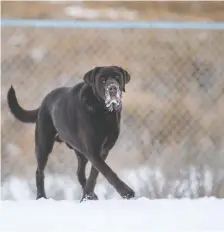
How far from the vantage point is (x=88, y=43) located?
5.54ft

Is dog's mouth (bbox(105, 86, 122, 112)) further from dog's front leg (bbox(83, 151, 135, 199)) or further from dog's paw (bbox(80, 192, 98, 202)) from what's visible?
dog's paw (bbox(80, 192, 98, 202))

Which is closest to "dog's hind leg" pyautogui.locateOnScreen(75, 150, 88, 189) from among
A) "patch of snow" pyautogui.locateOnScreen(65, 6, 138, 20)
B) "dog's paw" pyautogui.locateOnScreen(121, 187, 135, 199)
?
"dog's paw" pyautogui.locateOnScreen(121, 187, 135, 199)

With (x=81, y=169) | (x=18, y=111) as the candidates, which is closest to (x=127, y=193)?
(x=81, y=169)

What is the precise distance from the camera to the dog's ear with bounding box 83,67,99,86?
62.7 inches

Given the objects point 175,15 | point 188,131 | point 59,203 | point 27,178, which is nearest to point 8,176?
point 27,178

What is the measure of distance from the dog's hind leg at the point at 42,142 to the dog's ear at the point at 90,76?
7.0 inches

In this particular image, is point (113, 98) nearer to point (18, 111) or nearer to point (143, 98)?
point (143, 98)

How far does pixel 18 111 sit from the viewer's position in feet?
5.49

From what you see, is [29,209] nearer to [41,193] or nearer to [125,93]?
[41,193]

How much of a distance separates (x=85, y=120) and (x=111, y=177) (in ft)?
0.60

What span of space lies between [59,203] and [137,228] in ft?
1.00

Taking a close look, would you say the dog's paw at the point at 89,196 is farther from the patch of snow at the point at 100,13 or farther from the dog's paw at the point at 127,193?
the patch of snow at the point at 100,13

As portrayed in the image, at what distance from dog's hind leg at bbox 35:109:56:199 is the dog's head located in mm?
187

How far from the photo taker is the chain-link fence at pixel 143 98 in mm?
1654
